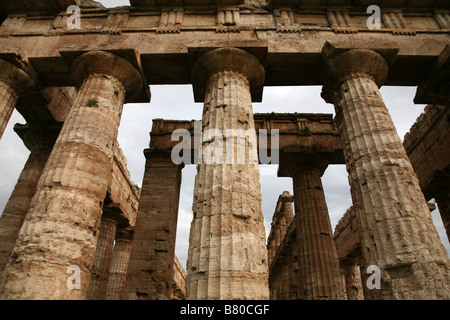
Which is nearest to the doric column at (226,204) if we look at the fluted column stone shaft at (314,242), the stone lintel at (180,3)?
the stone lintel at (180,3)

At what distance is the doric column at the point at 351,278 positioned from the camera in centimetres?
1734

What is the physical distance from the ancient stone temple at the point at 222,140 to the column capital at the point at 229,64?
0.16 ft

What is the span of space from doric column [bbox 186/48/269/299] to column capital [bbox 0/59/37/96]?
5.13m

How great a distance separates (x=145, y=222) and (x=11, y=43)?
23.3ft

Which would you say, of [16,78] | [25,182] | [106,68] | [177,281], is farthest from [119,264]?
[106,68]

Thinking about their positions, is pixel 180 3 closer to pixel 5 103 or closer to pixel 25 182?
pixel 5 103

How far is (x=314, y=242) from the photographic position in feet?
33.3

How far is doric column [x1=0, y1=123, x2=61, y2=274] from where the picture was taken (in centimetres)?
898

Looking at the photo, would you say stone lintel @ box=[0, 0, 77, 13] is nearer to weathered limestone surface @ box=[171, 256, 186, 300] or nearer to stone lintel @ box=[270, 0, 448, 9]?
stone lintel @ box=[270, 0, 448, 9]

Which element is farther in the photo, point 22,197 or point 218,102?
point 22,197

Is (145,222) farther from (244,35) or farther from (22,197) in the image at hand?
(244,35)

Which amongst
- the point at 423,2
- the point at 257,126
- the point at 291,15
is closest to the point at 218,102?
the point at 291,15

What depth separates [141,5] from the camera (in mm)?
9781
